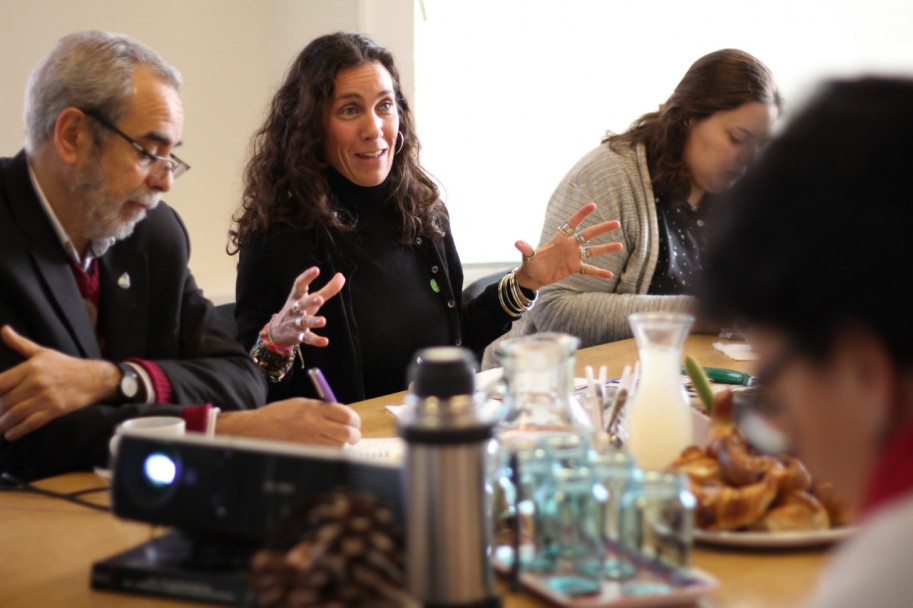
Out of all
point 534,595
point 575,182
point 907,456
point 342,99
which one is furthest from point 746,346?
point 907,456

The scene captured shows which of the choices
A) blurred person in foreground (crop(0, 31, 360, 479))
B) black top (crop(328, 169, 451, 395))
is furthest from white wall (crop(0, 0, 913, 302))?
blurred person in foreground (crop(0, 31, 360, 479))

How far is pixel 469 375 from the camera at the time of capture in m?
0.83

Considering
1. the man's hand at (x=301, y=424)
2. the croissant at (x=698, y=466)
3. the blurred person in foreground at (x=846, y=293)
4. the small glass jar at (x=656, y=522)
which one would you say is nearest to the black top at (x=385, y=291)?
the man's hand at (x=301, y=424)

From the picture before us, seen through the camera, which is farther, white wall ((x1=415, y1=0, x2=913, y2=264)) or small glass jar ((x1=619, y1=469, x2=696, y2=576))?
white wall ((x1=415, y1=0, x2=913, y2=264))

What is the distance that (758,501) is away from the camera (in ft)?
3.34

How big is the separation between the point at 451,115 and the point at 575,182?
3.80 feet

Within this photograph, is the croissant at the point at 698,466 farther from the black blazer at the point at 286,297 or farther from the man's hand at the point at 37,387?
the black blazer at the point at 286,297

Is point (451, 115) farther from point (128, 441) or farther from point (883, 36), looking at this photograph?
point (128, 441)

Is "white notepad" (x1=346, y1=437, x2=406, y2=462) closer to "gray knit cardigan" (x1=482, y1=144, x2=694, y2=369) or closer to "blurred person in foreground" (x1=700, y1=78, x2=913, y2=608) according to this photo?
"blurred person in foreground" (x1=700, y1=78, x2=913, y2=608)

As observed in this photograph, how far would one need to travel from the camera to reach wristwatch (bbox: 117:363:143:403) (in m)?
1.57

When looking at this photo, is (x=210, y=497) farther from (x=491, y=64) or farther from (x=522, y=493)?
(x=491, y=64)

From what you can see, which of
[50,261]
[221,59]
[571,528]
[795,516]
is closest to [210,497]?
[571,528]

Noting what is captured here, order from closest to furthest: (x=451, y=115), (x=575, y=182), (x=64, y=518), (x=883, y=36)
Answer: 1. (x=64, y=518)
2. (x=575, y=182)
3. (x=883, y=36)
4. (x=451, y=115)

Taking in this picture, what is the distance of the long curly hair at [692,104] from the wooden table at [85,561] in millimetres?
1988
